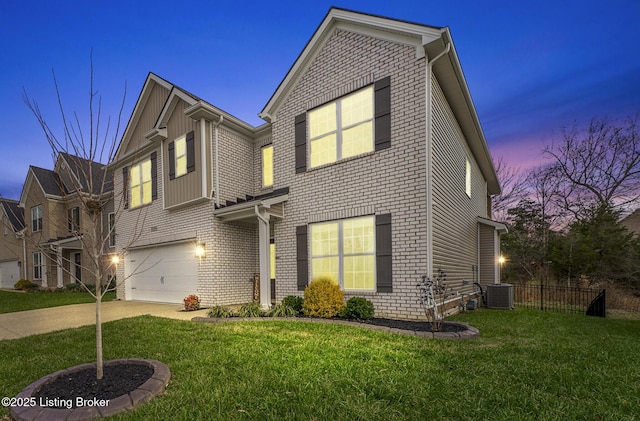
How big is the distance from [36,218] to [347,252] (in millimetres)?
26098

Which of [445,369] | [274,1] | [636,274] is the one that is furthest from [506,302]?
[274,1]

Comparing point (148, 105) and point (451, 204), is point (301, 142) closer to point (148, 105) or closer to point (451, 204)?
point (451, 204)

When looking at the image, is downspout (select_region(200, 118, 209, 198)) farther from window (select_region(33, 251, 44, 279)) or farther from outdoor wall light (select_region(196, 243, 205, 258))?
window (select_region(33, 251, 44, 279))

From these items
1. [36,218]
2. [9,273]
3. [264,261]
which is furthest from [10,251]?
[264,261]

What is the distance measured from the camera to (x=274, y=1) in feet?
53.5

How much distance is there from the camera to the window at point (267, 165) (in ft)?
37.1

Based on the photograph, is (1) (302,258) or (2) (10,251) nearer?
(1) (302,258)

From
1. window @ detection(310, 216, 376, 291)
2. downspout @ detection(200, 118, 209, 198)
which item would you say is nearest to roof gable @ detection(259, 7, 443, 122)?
downspout @ detection(200, 118, 209, 198)

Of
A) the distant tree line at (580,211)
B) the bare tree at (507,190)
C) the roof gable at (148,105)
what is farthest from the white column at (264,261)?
the bare tree at (507,190)

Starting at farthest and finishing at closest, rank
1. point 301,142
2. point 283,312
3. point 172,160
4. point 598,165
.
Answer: point 598,165
point 172,160
point 301,142
point 283,312

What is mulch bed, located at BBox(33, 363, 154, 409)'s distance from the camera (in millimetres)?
3090

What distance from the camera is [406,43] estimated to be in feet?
23.5

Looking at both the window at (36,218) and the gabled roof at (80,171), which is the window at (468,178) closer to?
the gabled roof at (80,171)

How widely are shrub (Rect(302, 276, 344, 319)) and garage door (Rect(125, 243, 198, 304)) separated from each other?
500 centimetres
